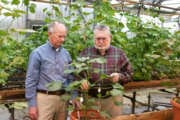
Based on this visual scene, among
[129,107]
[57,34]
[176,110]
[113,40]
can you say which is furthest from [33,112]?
[129,107]

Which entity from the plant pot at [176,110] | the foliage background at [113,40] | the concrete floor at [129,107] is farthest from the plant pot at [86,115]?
the concrete floor at [129,107]

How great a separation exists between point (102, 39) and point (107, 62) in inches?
7.5

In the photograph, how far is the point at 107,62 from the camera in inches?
90.6

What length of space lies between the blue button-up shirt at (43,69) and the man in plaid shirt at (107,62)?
0.63ft

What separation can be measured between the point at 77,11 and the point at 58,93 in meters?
1.30

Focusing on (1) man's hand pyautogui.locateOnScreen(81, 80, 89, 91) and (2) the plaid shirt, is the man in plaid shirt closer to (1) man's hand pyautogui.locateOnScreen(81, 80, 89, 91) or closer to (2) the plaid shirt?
(2) the plaid shirt

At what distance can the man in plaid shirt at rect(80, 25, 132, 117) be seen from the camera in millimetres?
2207

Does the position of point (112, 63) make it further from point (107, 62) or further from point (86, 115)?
point (86, 115)

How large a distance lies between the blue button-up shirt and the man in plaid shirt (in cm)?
19

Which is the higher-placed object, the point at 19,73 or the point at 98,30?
the point at 98,30

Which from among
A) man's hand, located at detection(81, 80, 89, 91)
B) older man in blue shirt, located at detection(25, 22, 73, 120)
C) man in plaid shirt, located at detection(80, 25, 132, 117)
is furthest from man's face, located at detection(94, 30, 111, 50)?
man's hand, located at detection(81, 80, 89, 91)

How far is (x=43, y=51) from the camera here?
225cm

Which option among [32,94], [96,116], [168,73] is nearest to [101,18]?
[168,73]

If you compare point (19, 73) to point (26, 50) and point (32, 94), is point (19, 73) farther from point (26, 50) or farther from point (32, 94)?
point (32, 94)
